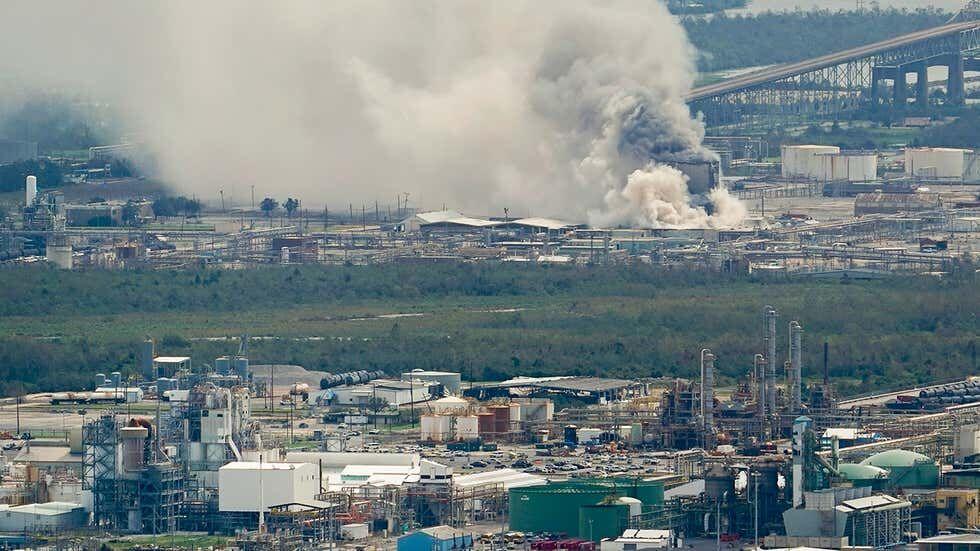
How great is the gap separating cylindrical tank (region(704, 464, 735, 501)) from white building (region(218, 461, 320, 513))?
542 centimetres

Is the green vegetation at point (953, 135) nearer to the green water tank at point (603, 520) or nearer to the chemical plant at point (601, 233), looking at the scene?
the chemical plant at point (601, 233)

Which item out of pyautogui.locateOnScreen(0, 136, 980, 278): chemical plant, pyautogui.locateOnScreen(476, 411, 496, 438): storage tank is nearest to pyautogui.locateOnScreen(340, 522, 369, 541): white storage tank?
pyautogui.locateOnScreen(476, 411, 496, 438): storage tank

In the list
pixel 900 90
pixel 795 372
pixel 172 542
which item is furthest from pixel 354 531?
pixel 900 90

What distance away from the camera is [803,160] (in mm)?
105312

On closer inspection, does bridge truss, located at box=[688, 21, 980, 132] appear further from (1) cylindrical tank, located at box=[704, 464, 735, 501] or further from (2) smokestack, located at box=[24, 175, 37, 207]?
(1) cylindrical tank, located at box=[704, 464, 735, 501]

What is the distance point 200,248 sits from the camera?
295 ft

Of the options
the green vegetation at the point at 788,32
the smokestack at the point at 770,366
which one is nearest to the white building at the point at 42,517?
the smokestack at the point at 770,366

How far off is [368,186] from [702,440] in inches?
1775

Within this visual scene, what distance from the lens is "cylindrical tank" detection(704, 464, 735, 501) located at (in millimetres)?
50469

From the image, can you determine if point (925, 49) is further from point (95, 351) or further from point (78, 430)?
point (78, 430)

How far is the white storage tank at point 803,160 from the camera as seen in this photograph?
104 metres

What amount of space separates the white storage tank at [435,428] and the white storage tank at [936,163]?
46.1m

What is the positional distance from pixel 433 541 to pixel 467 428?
11.9 meters

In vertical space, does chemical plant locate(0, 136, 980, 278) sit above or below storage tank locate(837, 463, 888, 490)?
above
